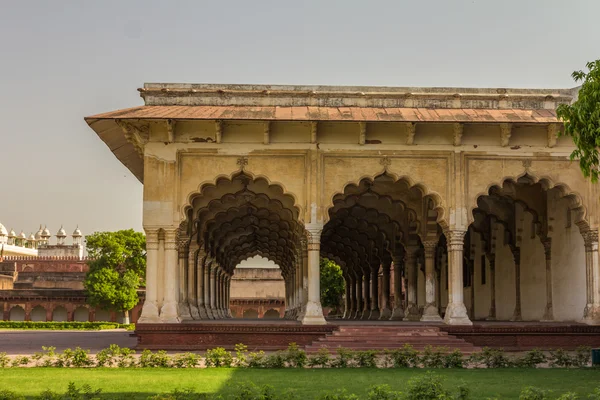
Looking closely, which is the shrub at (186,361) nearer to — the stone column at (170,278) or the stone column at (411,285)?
the stone column at (170,278)

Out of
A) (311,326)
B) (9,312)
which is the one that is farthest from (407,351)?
(9,312)

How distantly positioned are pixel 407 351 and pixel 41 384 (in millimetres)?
6044

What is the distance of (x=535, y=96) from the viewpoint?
2022cm

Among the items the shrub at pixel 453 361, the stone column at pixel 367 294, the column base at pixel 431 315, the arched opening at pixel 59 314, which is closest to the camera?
the shrub at pixel 453 361

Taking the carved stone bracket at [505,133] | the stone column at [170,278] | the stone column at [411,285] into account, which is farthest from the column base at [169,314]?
the stone column at [411,285]

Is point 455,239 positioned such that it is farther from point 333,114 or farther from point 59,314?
point 59,314

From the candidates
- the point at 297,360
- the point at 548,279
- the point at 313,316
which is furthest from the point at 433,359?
the point at 548,279

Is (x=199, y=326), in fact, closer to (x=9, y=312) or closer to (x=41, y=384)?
(x=41, y=384)

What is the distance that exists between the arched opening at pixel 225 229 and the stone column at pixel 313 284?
478 millimetres

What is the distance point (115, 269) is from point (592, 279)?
4038 cm

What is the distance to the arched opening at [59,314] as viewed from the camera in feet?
198

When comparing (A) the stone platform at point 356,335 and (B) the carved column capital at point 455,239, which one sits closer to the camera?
(A) the stone platform at point 356,335

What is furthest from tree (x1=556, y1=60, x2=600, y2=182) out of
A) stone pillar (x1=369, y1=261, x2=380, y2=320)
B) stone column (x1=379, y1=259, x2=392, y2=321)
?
stone pillar (x1=369, y1=261, x2=380, y2=320)

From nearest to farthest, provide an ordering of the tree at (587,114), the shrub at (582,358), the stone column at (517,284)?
1. the tree at (587,114)
2. the shrub at (582,358)
3. the stone column at (517,284)
